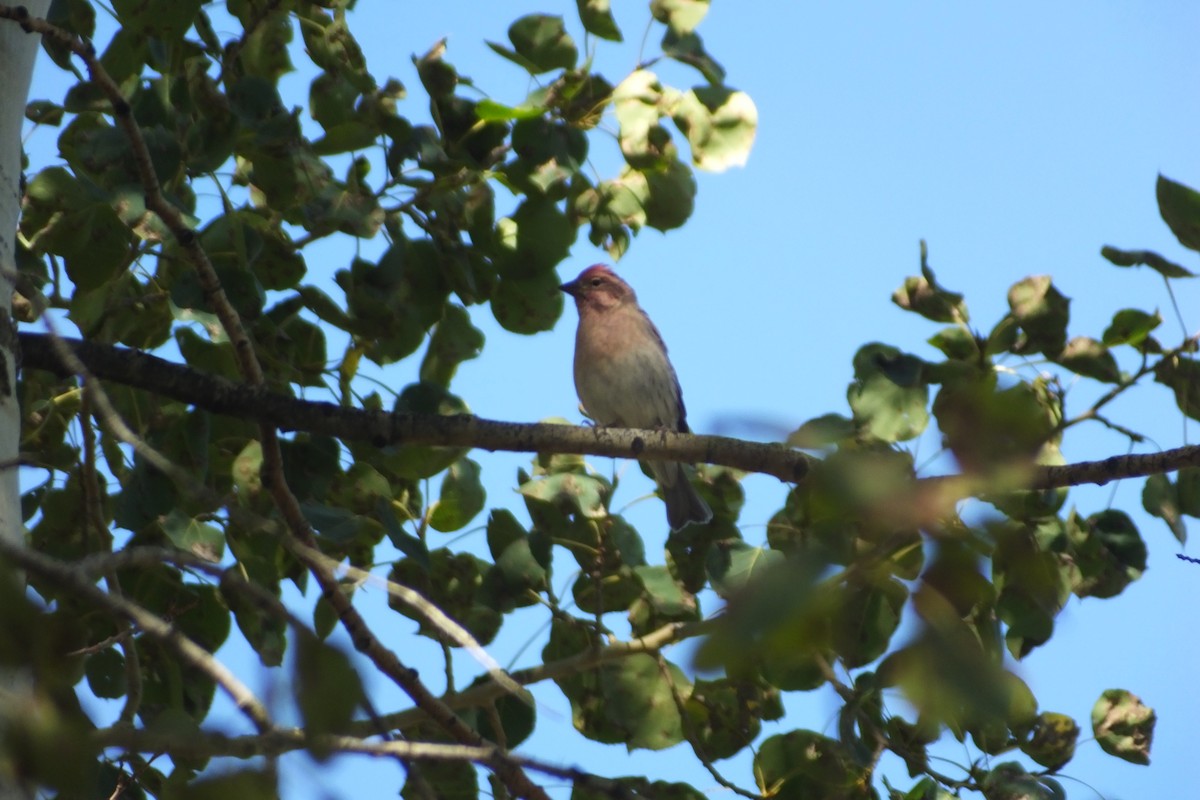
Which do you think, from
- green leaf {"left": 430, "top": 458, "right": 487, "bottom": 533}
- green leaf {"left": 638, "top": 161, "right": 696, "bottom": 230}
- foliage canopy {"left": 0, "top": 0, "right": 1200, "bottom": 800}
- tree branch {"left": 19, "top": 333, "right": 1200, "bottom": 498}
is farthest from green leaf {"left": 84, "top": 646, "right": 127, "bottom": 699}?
green leaf {"left": 638, "top": 161, "right": 696, "bottom": 230}

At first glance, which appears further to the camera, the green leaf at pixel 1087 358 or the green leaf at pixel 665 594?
the green leaf at pixel 665 594

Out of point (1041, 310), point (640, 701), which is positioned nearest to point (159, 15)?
point (640, 701)

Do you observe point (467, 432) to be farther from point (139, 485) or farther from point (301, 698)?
point (301, 698)

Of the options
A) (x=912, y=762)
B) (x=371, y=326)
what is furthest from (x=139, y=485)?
(x=912, y=762)

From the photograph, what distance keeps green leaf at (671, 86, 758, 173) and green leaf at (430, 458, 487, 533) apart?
1.36 metres

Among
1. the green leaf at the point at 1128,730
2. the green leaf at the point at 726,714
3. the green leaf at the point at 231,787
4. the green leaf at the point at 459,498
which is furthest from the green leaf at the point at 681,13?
the green leaf at the point at 231,787

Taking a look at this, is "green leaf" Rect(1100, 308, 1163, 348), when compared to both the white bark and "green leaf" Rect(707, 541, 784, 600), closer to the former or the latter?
"green leaf" Rect(707, 541, 784, 600)

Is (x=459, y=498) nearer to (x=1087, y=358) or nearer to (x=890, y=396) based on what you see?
(x=890, y=396)

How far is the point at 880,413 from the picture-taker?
338cm

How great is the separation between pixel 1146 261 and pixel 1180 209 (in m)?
0.26

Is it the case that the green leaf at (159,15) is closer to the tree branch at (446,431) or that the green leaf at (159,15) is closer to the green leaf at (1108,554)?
the tree branch at (446,431)

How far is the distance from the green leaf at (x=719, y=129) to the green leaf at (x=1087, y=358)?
4.13ft

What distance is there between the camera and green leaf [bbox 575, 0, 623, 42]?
12.6 ft

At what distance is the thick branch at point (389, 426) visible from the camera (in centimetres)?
331
